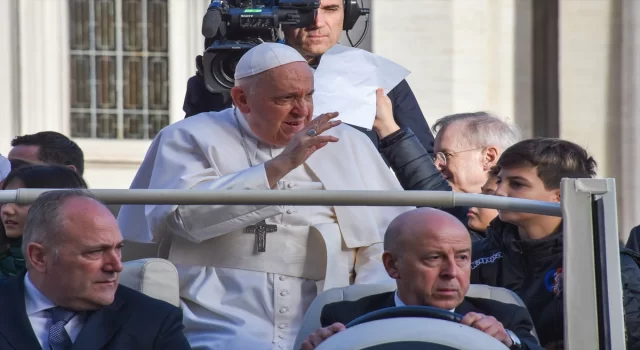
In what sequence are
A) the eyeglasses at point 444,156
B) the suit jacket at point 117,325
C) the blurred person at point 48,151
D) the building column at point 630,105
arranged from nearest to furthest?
the suit jacket at point 117,325 < the eyeglasses at point 444,156 < the blurred person at point 48,151 < the building column at point 630,105

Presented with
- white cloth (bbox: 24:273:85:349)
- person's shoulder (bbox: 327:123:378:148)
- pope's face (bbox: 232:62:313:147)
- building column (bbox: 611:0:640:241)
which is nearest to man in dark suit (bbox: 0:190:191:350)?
white cloth (bbox: 24:273:85:349)

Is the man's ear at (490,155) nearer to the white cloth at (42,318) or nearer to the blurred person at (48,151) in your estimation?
the blurred person at (48,151)

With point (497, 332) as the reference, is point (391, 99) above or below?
above

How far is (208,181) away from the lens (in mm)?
5098

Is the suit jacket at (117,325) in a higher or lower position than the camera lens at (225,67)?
lower

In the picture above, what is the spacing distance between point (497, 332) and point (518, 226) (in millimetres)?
1124

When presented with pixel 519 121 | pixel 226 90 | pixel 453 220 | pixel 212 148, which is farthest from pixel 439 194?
pixel 519 121

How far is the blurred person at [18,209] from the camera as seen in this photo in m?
5.28

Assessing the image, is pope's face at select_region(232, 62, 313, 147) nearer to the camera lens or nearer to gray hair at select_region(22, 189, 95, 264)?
the camera lens

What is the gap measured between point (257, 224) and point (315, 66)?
1.01m

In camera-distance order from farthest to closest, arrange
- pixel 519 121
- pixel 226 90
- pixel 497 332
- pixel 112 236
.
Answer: pixel 519 121 < pixel 226 90 < pixel 112 236 < pixel 497 332

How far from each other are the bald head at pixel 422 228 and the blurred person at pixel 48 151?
291 cm

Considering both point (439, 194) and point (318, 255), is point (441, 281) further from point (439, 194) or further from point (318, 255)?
point (318, 255)

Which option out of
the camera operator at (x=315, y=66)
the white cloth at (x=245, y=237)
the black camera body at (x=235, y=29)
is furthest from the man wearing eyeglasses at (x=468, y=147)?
the white cloth at (x=245, y=237)
